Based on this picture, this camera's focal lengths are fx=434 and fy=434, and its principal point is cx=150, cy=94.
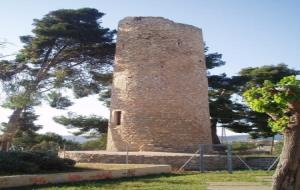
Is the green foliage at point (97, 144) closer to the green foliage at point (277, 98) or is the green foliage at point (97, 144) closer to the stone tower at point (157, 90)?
the stone tower at point (157, 90)

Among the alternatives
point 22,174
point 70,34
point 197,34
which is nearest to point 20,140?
point 70,34

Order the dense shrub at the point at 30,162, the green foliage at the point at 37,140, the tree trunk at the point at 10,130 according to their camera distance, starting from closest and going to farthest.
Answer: the dense shrub at the point at 30,162 < the tree trunk at the point at 10,130 < the green foliage at the point at 37,140

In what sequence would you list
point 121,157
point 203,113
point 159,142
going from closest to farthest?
1. point 121,157
2. point 159,142
3. point 203,113

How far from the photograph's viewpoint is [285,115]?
688cm

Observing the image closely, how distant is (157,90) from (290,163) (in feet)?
38.9

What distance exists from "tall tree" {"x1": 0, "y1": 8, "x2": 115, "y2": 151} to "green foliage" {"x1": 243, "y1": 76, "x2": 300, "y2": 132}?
50.3 ft

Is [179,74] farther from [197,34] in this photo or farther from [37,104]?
[37,104]

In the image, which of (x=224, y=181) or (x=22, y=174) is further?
(x=224, y=181)

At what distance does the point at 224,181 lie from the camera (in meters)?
10.7

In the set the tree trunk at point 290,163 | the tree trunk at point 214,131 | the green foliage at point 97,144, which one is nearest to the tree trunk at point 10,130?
the green foliage at point 97,144

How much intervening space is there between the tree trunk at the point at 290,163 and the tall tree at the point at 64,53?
1574 cm

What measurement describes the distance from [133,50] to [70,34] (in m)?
4.45

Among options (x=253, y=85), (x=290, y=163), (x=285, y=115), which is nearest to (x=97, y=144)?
(x=253, y=85)

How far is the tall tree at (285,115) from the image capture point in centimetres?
636
